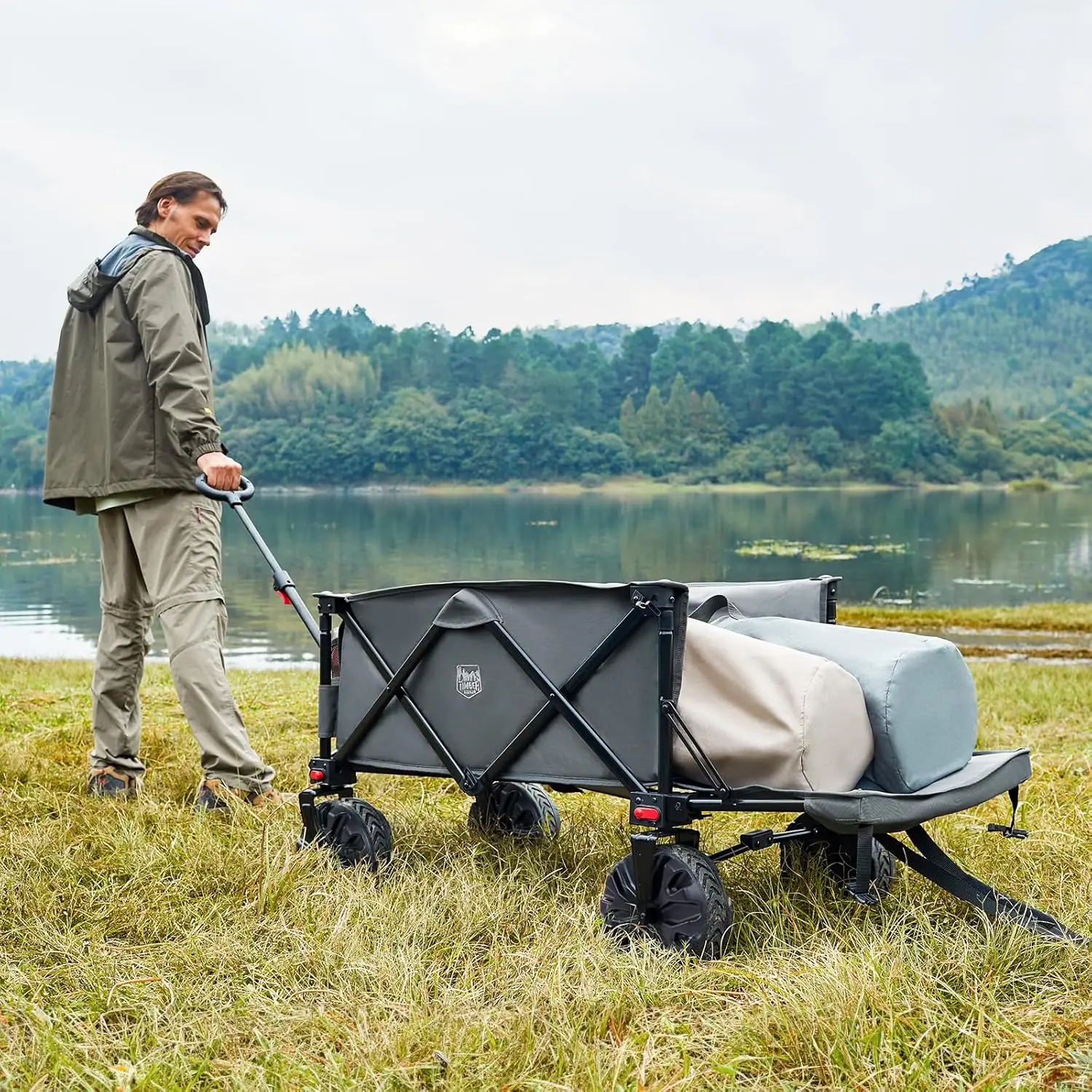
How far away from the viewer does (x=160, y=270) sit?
167 inches

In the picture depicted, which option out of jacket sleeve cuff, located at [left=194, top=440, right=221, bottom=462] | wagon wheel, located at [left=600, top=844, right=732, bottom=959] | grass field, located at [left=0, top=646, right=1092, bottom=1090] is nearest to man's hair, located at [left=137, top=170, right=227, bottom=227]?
jacket sleeve cuff, located at [left=194, top=440, right=221, bottom=462]

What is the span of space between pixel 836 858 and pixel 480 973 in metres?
1.09

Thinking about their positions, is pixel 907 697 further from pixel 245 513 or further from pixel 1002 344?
pixel 1002 344

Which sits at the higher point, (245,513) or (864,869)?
(245,513)

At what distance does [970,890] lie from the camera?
284 centimetres

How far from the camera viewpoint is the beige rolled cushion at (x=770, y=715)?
2.78 meters

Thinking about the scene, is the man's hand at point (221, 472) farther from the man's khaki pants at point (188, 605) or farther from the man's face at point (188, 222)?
the man's face at point (188, 222)

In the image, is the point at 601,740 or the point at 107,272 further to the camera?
the point at 107,272

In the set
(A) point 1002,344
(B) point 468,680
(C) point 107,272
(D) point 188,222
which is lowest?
(B) point 468,680

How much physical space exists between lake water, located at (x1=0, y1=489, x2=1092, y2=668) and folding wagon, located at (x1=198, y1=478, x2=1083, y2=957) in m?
12.9

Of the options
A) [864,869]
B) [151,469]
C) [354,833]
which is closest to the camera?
[864,869]

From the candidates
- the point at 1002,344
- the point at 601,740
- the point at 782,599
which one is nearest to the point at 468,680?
the point at 601,740

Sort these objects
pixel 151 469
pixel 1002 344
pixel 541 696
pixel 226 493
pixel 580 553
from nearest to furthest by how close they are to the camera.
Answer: pixel 541 696 → pixel 226 493 → pixel 151 469 → pixel 580 553 → pixel 1002 344

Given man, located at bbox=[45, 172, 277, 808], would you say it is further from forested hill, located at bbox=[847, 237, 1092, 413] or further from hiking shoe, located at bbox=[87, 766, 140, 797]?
forested hill, located at bbox=[847, 237, 1092, 413]
